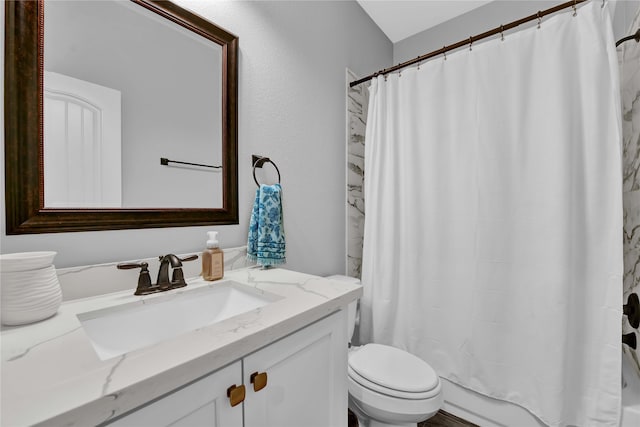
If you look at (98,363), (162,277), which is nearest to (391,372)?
(162,277)

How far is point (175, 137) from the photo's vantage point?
1.08 meters

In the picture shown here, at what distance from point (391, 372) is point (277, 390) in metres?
0.80

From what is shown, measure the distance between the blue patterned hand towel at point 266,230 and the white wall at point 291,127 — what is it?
7 cm

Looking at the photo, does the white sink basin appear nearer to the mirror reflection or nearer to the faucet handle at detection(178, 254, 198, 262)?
the faucet handle at detection(178, 254, 198, 262)

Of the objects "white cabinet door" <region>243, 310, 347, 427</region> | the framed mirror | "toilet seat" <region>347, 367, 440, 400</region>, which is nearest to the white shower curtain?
"toilet seat" <region>347, 367, 440, 400</region>

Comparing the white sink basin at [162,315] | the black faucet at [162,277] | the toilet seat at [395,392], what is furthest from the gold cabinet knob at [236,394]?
the toilet seat at [395,392]

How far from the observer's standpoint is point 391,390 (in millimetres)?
1179

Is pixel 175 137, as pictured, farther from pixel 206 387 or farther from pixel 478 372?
pixel 478 372

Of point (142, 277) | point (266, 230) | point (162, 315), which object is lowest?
point (162, 315)

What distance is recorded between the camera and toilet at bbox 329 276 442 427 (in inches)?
45.1

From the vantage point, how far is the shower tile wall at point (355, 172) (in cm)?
192

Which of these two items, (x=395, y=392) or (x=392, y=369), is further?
(x=392, y=369)

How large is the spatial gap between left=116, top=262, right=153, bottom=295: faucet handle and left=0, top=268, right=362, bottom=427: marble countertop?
0.25 feet

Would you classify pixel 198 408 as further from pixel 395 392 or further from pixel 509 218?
pixel 509 218
